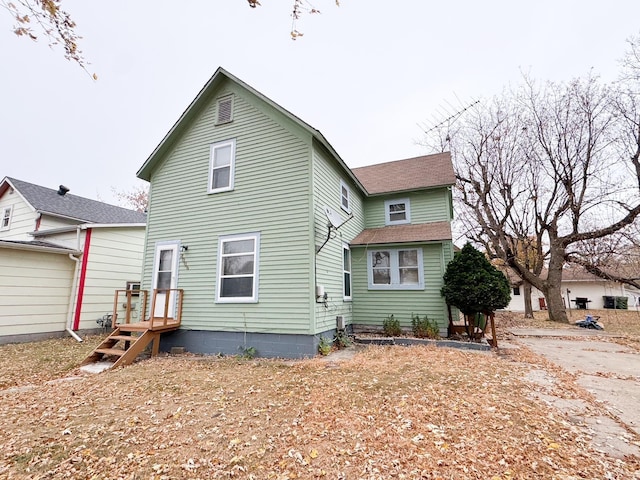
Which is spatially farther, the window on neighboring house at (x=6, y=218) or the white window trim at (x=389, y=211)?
the window on neighboring house at (x=6, y=218)

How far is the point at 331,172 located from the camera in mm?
9102

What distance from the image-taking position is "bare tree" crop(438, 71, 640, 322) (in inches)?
555

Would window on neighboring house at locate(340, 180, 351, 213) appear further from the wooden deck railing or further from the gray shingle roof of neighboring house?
the gray shingle roof of neighboring house

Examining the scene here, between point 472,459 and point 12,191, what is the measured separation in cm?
2137

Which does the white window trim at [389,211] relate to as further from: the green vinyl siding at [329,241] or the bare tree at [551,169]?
the bare tree at [551,169]

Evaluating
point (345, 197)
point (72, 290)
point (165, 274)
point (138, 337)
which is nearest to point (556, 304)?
point (345, 197)

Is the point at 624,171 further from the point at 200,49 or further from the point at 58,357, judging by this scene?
the point at 58,357

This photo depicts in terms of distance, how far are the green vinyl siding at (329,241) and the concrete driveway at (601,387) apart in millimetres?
4617

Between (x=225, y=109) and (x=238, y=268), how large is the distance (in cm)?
491

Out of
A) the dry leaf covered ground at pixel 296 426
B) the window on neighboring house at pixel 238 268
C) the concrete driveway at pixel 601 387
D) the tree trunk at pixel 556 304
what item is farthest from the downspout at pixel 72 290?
the tree trunk at pixel 556 304

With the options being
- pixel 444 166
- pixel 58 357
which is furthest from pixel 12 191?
pixel 444 166

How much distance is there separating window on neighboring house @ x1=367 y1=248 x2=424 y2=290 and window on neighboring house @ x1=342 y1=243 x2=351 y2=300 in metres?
0.74

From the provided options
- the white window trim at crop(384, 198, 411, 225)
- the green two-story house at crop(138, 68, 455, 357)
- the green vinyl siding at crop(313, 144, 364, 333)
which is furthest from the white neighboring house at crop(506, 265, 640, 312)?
the green vinyl siding at crop(313, 144, 364, 333)

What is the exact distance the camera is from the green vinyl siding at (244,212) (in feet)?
24.3
